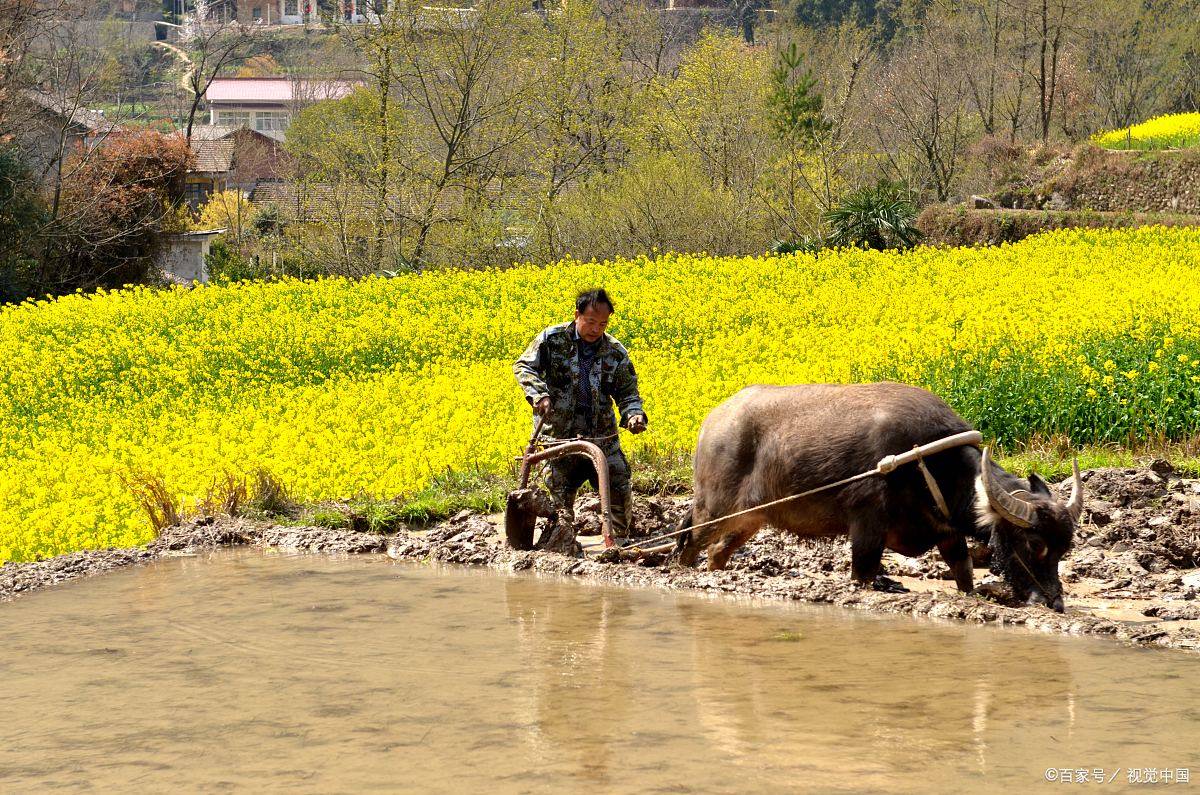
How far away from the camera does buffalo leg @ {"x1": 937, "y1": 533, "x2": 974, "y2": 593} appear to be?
744 cm

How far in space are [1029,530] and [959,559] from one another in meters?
0.63

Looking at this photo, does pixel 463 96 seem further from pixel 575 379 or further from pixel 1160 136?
pixel 575 379

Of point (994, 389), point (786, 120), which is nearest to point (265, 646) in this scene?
point (994, 389)

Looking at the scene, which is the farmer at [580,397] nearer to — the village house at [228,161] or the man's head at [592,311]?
the man's head at [592,311]

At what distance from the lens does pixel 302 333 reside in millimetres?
19406

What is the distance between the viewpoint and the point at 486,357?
1823 centimetres

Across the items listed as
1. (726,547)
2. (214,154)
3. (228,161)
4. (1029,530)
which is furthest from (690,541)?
(214,154)

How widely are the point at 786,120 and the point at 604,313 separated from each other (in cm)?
2660

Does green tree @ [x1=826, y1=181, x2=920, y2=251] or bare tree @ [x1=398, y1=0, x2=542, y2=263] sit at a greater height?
bare tree @ [x1=398, y1=0, x2=542, y2=263]

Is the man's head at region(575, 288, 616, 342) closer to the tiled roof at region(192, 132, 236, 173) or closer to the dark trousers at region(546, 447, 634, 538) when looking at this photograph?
the dark trousers at region(546, 447, 634, 538)

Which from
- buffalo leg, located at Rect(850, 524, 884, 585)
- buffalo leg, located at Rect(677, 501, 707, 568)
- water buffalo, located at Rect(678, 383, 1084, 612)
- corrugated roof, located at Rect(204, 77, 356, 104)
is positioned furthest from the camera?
corrugated roof, located at Rect(204, 77, 356, 104)

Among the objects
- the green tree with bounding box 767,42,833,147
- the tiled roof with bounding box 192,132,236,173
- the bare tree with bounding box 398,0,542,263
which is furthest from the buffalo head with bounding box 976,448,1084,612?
the tiled roof with bounding box 192,132,236,173

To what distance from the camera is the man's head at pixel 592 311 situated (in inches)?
344

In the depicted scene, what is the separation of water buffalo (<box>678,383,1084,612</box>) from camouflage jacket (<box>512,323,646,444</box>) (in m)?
1.20
